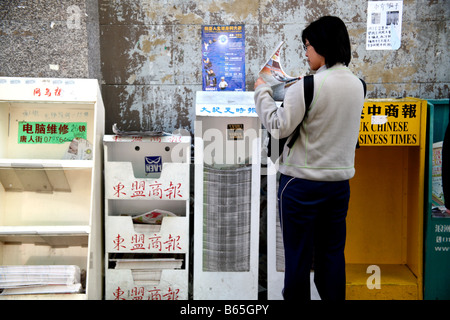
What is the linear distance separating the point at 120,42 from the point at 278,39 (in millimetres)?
1294

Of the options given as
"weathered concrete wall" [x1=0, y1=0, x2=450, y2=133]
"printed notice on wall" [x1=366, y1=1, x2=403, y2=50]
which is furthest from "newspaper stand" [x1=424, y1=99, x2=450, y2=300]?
"printed notice on wall" [x1=366, y1=1, x2=403, y2=50]

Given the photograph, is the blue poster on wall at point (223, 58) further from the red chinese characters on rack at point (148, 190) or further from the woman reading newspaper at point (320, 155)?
the woman reading newspaper at point (320, 155)

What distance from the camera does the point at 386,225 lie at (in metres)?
3.33

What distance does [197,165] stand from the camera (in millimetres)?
2814

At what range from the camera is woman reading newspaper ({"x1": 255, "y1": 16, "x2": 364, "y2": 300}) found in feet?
6.68

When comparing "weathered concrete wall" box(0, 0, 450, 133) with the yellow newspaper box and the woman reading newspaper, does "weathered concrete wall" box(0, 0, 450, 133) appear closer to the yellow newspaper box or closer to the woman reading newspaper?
the yellow newspaper box

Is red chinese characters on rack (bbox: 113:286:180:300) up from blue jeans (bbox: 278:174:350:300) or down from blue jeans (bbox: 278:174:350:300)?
down

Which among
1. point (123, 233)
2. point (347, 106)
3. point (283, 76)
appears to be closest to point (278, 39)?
point (283, 76)

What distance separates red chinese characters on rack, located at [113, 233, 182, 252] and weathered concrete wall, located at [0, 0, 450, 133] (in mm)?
1028

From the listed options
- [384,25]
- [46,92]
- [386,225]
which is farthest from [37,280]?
[384,25]

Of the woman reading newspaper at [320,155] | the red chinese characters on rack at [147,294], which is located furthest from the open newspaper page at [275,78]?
the red chinese characters on rack at [147,294]

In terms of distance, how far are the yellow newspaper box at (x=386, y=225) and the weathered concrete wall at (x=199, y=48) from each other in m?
0.61
